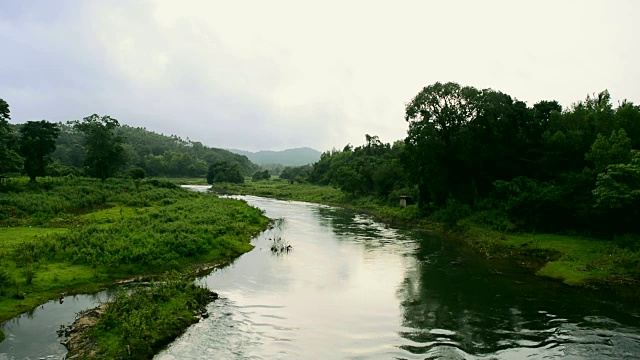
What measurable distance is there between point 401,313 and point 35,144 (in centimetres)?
5869

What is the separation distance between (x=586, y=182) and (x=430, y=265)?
16477 millimetres

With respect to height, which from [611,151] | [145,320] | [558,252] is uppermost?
[611,151]

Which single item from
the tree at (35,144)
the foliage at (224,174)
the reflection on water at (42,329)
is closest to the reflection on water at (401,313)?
the reflection on water at (42,329)

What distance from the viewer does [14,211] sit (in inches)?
1548

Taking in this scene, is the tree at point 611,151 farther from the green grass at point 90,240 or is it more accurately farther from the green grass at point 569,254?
the green grass at point 90,240

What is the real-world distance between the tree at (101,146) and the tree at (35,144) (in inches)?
526

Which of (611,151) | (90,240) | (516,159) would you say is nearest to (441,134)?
(516,159)

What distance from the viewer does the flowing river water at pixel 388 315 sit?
17.0 meters

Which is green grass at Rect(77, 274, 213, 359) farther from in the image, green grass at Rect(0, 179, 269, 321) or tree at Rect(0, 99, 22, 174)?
tree at Rect(0, 99, 22, 174)

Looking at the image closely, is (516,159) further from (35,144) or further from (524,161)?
(35,144)

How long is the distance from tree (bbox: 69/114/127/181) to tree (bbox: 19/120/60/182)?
13.4 metres

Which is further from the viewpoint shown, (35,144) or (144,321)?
(35,144)

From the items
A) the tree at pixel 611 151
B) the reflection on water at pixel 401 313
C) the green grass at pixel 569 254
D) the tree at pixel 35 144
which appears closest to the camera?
the reflection on water at pixel 401 313

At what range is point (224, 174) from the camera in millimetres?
151375
